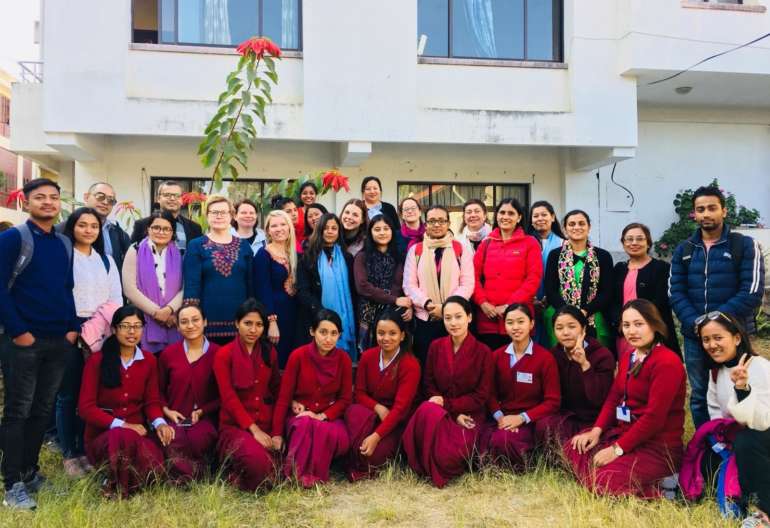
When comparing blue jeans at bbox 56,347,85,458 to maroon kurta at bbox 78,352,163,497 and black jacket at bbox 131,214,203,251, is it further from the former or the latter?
black jacket at bbox 131,214,203,251

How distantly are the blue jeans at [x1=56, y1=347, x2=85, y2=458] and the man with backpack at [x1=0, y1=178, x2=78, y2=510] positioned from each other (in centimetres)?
43

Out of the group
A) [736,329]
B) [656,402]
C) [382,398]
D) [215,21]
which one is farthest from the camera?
[215,21]

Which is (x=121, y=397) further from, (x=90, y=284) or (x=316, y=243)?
(x=316, y=243)

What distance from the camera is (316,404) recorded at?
13.9ft

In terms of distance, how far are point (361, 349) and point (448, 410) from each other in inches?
37.0

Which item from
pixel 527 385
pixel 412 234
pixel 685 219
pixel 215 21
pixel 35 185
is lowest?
pixel 527 385

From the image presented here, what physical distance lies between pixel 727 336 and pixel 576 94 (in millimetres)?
6089

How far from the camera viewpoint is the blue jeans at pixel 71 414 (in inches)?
163

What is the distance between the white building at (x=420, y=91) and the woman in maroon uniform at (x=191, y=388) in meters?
4.67

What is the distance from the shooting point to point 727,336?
3.48 meters

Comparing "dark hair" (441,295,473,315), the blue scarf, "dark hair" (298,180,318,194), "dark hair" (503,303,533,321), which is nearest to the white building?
"dark hair" (298,180,318,194)

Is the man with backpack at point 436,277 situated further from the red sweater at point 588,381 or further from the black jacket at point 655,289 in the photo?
the black jacket at point 655,289

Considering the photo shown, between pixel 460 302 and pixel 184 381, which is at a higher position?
pixel 460 302

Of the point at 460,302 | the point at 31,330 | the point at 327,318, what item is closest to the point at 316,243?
the point at 327,318
